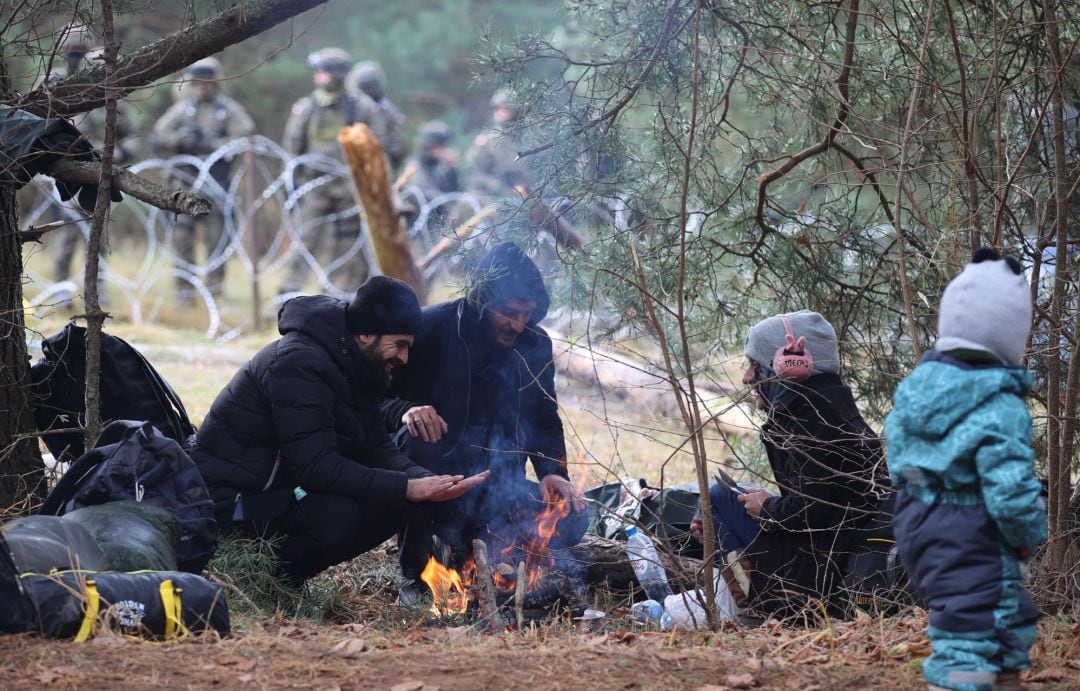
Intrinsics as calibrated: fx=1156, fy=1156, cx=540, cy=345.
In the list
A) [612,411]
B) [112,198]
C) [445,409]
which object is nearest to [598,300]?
[445,409]

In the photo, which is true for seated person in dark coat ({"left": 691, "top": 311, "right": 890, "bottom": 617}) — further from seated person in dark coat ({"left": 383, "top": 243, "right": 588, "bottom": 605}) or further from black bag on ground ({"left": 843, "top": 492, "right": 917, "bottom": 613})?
seated person in dark coat ({"left": 383, "top": 243, "right": 588, "bottom": 605})

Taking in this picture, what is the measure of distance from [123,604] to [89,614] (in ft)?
0.39

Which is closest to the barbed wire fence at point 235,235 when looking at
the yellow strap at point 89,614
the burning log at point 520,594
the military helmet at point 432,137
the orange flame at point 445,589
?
the military helmet at point 432,137

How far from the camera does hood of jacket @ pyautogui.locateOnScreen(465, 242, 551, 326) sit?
5652mm

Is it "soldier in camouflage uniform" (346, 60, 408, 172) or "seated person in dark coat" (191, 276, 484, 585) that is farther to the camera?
"soldier in camouflage uniform" (346, 60, 408, 172)

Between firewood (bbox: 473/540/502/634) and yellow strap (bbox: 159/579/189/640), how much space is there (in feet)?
4.68

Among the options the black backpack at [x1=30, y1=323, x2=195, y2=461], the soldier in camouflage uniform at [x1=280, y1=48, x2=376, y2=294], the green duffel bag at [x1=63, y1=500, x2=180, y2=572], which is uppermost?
the soldier in camouflage uniform at [x1=280, y1=48, x2=376, y2=294]

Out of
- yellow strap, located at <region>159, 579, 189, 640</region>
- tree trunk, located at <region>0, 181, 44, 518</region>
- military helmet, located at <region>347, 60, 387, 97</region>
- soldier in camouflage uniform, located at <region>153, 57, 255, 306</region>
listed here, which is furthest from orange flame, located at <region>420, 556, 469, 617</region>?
military helmet, located at <region>347, 60, 387, 97</region>

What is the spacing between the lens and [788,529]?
490cm

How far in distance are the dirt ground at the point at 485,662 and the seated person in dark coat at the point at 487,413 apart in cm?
146

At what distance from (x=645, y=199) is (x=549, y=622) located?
2.44 metres

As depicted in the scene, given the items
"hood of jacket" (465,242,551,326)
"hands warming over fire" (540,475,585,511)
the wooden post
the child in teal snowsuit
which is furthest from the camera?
the wooden post

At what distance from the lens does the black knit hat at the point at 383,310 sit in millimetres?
5273

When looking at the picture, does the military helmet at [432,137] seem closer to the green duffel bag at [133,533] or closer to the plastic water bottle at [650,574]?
the plastic water bottle at [650,574]
